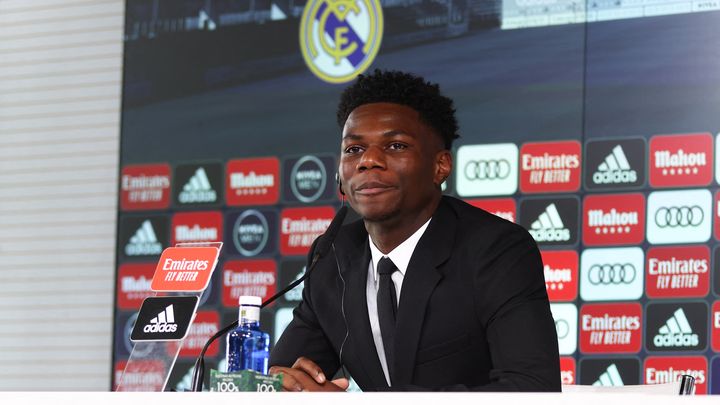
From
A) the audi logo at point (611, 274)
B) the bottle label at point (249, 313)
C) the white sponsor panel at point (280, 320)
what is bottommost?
the white sponsor panel at point (280, 320)

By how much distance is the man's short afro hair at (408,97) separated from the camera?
9.96 ft

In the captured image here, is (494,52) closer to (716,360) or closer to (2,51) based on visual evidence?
(716,360)

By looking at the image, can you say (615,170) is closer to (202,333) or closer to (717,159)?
(717,159)

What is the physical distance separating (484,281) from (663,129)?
6.73 ft

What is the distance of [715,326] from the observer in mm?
4496

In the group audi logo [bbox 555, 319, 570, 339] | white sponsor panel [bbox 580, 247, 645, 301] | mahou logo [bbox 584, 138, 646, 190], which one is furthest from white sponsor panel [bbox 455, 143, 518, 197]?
audi logo [bbox 555, 319, 570, 339]

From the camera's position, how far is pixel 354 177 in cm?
293

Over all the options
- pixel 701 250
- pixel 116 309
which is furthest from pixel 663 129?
pixel 116 309

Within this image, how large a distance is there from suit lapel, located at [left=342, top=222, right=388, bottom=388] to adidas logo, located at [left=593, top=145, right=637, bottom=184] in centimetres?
183

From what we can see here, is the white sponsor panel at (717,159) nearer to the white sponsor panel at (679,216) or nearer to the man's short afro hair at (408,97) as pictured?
the white sponsor panel at (679,216)

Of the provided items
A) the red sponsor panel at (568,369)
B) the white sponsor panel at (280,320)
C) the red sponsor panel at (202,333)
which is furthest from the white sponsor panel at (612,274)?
the red sponsor panel at (202,333)

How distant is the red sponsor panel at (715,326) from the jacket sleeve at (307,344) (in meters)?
1.86

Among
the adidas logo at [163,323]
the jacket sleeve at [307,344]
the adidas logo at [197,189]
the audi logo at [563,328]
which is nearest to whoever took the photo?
the adidas logo at [163,323]

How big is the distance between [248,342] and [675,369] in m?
2.44
